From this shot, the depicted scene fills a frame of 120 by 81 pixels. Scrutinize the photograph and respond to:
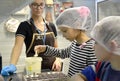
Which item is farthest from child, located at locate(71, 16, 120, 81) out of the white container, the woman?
the woman

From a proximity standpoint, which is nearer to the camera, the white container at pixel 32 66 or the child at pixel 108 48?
the child at pixel 108 48

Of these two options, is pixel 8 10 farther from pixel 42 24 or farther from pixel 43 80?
pixel 42 24

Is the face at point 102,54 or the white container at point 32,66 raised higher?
the face at point 102,54

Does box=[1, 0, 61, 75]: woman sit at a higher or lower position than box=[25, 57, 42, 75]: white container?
higher

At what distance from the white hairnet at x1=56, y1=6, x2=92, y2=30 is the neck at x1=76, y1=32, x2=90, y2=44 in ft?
A: 0.14

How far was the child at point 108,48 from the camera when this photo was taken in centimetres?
96

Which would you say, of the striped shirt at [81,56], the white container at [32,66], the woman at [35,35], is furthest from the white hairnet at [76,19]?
the woman at [35,35]

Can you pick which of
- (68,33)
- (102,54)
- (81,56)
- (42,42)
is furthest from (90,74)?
(42,42)

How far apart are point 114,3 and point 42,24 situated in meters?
0.93

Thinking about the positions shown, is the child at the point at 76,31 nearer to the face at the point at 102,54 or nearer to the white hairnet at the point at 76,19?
the white hairnet at the point at 76,19

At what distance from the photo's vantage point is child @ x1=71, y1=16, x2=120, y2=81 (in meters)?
0.96

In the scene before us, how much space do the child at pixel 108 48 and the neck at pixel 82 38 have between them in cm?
33

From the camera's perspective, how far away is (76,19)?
1.37 meters

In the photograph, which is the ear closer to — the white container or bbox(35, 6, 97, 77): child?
bbox(35, 6, 97, 77): child
